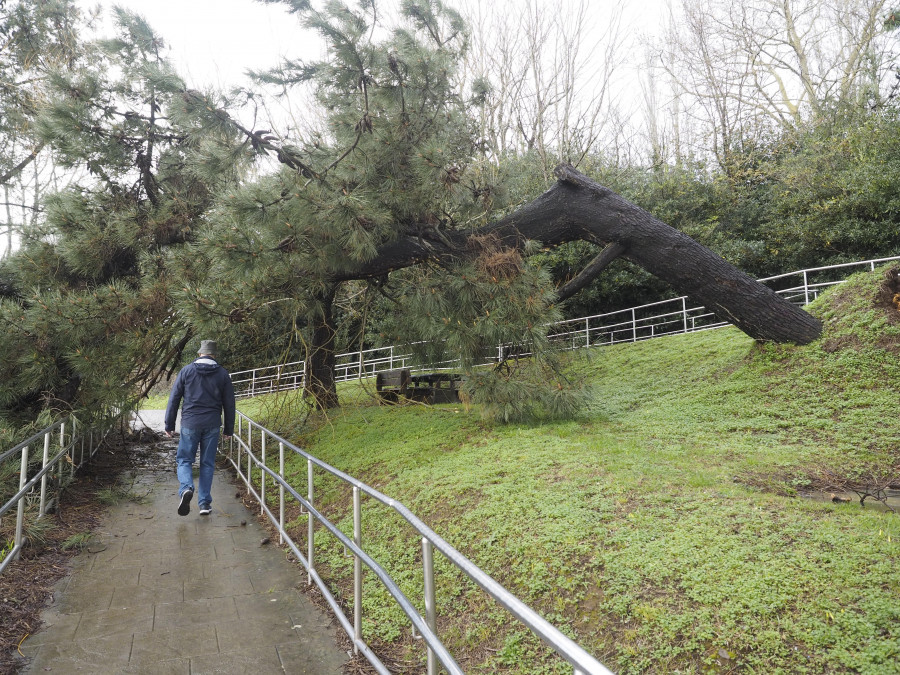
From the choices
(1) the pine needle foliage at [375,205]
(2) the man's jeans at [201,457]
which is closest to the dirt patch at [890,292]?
(1) the pine needle foliage at [375,205]

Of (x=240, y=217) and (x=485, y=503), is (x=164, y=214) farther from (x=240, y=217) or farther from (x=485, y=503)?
(x=485, y=503)

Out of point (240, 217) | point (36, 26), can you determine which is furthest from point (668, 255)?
point (36, 26)

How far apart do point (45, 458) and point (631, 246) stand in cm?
665

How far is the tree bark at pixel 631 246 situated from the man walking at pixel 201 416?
234 centimetres

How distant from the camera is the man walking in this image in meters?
4.92

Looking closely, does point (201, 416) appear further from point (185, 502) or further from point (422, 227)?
point (422, 227)

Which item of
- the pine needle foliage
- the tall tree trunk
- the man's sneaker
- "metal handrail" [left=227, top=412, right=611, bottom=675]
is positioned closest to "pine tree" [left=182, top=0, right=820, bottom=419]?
the pine needle foliage

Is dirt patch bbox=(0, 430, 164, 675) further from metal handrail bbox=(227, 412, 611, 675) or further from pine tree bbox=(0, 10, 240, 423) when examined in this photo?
metal handrail bbox=(227, 412, 611, 675)

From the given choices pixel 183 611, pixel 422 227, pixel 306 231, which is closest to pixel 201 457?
pixel 183 611

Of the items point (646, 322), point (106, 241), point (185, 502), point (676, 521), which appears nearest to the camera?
point (676, 521)

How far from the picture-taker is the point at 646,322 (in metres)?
14.7

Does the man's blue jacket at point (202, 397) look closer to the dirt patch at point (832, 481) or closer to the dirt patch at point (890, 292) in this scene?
the dirt patch at point (832, 481)

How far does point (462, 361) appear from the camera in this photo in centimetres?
638

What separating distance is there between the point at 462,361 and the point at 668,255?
3.08 m
